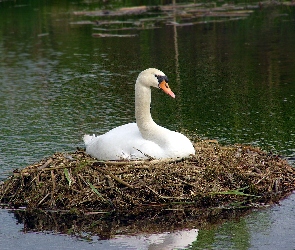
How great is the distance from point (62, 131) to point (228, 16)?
13.6 m

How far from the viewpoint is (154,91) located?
52.1 ft

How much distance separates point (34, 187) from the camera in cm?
908

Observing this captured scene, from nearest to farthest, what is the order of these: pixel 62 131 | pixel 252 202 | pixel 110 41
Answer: pixel 252 202, pixel 62 131, pixel 110 41

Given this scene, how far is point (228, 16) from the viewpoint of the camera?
25453 millimetres

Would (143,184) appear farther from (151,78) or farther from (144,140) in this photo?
(151,78)

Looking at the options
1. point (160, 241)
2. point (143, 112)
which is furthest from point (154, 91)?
point (160, 241)

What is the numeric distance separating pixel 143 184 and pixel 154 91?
719 centimetres

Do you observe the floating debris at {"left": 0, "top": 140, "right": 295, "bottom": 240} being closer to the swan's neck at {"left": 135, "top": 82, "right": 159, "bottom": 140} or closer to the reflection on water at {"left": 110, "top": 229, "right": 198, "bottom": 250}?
the reflection on water at {"left": 110, "top": 229, "right": 198, "bottom": 250}

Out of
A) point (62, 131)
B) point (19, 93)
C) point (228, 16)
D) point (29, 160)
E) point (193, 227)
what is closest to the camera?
point (193, 227)

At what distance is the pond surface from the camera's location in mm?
8594

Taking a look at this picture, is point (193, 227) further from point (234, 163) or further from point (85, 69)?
point (85, 69)

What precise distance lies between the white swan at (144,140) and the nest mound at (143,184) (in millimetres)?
174

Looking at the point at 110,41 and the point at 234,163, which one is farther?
the point at 110,41

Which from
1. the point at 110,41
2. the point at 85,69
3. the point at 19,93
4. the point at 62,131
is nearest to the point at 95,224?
the point at 62,131
